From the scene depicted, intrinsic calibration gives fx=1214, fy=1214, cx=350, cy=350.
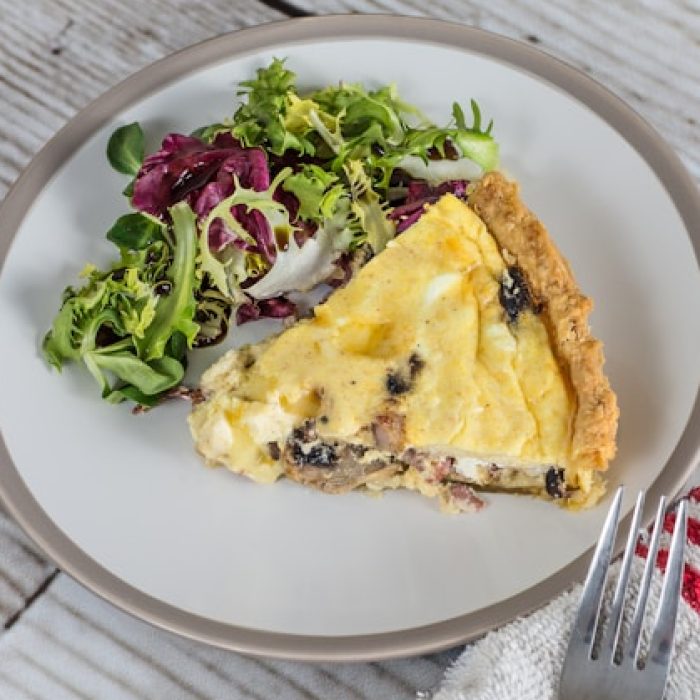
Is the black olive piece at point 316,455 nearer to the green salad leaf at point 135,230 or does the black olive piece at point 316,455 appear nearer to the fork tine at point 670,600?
the green salad leaf at point 135,230

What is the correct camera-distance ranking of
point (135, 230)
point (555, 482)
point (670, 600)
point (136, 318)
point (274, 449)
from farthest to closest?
point (135, 230) < point (136, 318) < point (274, 449) < point (555, 482) < point (670, 600)

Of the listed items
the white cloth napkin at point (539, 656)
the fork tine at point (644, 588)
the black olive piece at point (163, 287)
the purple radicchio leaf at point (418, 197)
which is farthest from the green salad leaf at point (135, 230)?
the fork tine at point (644, 588)

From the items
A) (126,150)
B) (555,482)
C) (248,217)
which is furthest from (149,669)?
(126,150)

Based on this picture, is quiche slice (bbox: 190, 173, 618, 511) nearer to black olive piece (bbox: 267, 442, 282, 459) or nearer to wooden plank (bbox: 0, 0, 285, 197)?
black olive piece (bbox: 267, 442, 282, 459)

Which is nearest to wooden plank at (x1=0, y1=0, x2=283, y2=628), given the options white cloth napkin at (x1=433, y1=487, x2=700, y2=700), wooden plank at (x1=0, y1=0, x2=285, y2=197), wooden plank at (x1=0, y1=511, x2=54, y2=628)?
wooden plank at (x1=0, y1=0, x2=285, y2=197)

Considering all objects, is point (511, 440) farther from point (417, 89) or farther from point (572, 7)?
point (572, 7)

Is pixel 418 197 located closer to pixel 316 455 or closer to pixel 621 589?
pixel 316 455
